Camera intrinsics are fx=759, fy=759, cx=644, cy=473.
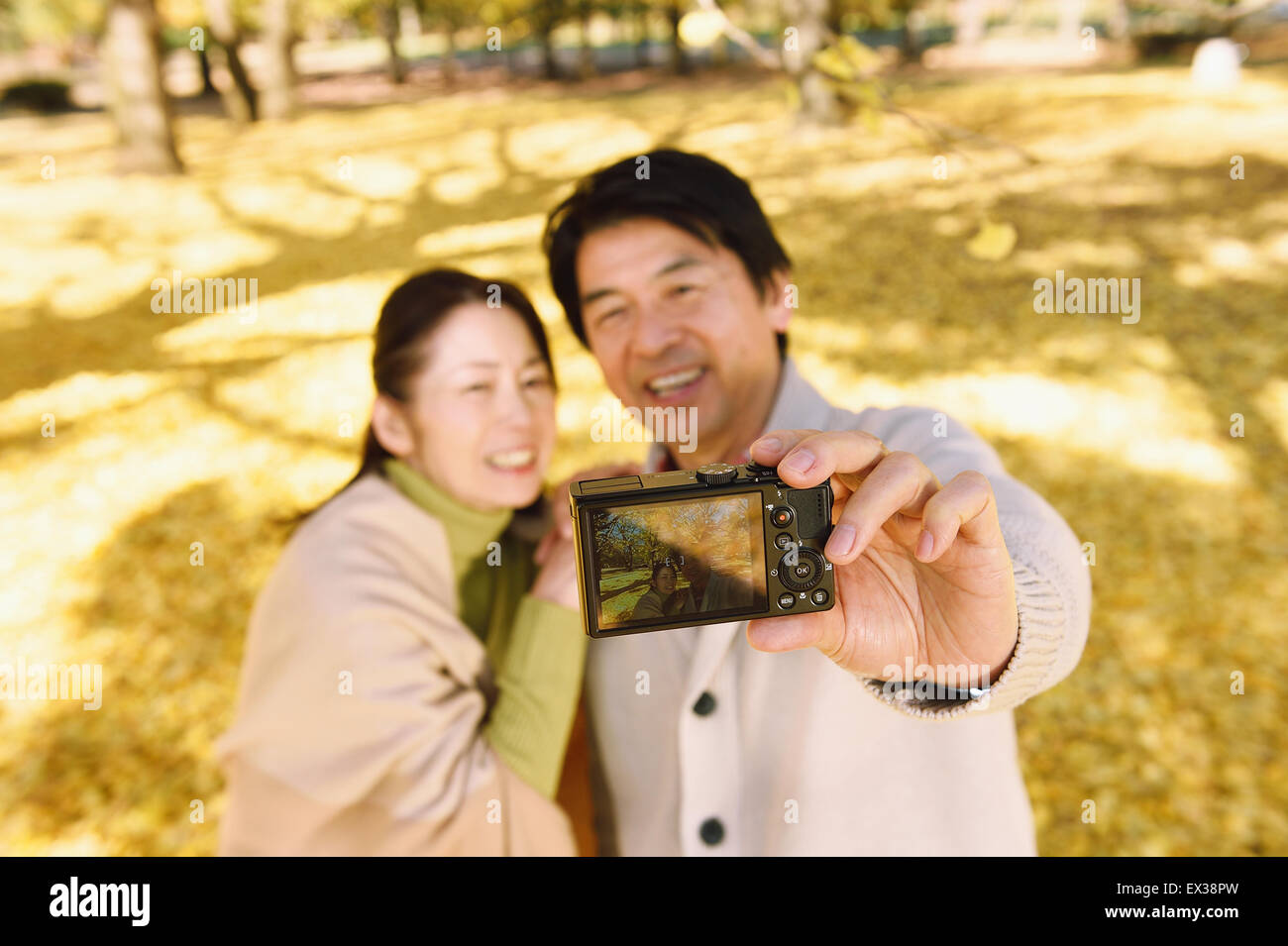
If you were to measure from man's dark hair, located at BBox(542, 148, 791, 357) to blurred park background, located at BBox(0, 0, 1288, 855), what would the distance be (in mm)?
458

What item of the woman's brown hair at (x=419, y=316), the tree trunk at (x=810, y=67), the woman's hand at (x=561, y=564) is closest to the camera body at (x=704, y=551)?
the woman's hand at (x=561, y=564)

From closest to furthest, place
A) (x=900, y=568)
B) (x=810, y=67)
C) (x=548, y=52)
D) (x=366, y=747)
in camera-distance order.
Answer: (x=900, y=568) → (x=366, y=747) → (x=810, y=67) → (x=548, y=52)

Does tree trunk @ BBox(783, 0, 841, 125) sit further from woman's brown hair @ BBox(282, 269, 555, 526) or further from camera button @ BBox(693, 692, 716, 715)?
camera button @ BBox(693, 692, 716, 715)

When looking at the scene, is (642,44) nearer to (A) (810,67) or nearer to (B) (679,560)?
(A) (810,67)

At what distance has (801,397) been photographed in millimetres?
2148

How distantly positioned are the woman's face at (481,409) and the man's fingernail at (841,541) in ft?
4.13

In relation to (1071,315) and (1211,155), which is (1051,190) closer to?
(1211,155)

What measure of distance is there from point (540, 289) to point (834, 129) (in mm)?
7373

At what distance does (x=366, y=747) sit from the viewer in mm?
2062

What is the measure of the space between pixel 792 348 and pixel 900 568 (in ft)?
20.5

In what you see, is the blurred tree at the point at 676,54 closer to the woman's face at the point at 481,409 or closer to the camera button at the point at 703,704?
the woman's face at the point at 481,409

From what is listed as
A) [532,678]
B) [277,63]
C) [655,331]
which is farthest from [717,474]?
[277,63]

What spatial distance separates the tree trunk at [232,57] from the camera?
16938 mm

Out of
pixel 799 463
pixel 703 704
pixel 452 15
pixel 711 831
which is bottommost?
pixel 711 831
